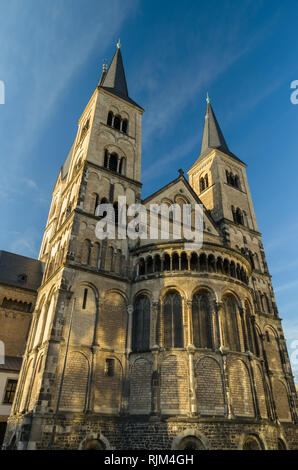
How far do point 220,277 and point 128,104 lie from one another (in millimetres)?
21901

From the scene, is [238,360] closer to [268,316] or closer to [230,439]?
[230,439]

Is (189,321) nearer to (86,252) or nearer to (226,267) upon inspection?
(226,267)

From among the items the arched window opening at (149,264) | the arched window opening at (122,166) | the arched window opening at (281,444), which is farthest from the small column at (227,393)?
the arched window opening at (122,166)

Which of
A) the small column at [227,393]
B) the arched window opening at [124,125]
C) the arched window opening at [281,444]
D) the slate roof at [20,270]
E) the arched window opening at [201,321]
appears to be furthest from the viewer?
the arched window opening at [124,125]

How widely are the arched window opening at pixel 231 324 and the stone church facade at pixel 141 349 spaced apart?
0.10 meters

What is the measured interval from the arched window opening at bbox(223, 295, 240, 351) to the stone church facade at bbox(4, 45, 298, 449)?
3.8 inches

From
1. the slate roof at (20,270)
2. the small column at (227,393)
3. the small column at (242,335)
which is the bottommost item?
the small column at (227,393)

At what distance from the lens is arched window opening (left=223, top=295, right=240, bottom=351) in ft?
67.3

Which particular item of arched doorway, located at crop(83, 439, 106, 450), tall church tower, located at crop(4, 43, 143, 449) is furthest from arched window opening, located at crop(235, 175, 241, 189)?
arched doorway, located at crop(83, 439, 106, 450)

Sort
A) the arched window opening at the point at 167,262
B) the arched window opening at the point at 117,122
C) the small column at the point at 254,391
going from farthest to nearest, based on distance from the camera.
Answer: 1. the arched window opening at the point at 117,122
2. the arched window opening at the point at 167,262
3. the small column at the point at 254,391

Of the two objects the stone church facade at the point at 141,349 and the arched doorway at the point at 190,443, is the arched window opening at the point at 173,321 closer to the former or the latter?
the stone church facade at the point at 141,349

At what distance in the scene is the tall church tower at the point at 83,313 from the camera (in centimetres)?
1766

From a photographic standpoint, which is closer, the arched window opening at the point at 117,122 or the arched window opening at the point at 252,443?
the arched window opening at the point at 252,443

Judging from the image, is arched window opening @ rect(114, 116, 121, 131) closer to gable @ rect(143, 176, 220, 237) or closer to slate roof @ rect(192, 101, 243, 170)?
gable @ rect(143, 176, 220, 237)
